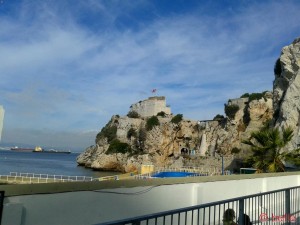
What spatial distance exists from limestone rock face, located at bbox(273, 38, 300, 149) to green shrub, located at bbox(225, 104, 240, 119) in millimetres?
22562

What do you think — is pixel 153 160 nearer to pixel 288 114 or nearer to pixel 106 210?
pixel 288 114

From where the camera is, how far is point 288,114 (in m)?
52.8

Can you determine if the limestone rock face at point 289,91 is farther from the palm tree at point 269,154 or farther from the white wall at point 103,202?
the white wall at point 103,202

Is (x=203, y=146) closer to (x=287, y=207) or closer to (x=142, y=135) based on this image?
(x=142, y=135)

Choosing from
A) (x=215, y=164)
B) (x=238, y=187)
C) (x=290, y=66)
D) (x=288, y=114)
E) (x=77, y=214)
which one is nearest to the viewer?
(x=77, y=214)

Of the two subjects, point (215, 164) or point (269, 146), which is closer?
point (269, 146)

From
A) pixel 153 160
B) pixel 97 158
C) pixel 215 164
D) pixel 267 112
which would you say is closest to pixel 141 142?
pixel 153 160

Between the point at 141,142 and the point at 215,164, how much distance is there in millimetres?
26270

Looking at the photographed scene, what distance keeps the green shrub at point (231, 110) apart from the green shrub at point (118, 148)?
2936cm

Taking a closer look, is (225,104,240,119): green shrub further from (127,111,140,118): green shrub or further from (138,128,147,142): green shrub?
(127,111,140,118): green shrub

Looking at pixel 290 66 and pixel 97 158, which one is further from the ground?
pixel 290 66

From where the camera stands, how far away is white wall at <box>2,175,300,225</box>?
427 centimetres

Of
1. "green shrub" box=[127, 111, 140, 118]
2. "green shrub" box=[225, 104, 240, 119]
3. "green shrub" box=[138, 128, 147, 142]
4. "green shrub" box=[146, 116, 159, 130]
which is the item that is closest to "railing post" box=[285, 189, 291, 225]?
"green shrub" box=[225, 104, 240, 119]

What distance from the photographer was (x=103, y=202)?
5.42 m
